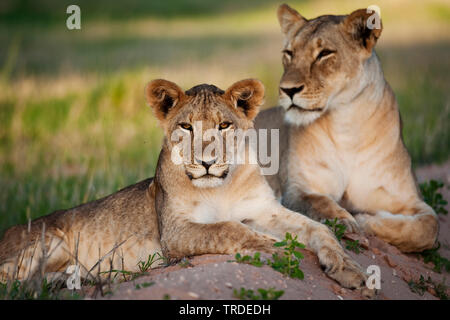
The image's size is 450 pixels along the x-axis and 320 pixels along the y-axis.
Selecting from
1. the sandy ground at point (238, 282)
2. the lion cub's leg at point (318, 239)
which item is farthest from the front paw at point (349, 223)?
the lion cub's leg at point (318, 239)

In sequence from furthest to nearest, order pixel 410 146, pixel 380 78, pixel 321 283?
pixel 410 146 → pixel 380 78 → pixel 321 283

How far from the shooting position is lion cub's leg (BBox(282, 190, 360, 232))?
19.0 feet

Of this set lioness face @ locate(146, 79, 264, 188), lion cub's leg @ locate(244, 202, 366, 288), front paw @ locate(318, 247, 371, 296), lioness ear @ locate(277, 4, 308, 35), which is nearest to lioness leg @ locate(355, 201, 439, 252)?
lion cub's leg @ locate(244, 202, 366, 288)

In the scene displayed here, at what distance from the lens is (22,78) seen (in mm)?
16734

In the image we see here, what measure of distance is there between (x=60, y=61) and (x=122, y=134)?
10713mm

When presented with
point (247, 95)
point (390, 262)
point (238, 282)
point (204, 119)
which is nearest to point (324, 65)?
point (247, 95)

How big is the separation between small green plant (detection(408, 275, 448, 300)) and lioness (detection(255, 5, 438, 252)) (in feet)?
2.23

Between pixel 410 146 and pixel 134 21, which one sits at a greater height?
pixel 134 21

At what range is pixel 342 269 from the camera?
4.61m

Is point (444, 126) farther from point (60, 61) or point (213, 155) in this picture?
point (60, 61)

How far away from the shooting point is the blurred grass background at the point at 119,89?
9.82m

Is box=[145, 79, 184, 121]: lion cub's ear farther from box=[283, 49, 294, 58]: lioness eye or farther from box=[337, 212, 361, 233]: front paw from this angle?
box=[337, 212, 361, 233]: front paw

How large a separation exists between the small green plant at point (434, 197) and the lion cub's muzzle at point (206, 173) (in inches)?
120

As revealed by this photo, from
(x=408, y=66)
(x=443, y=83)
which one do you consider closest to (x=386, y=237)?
(x=443, y=83)
